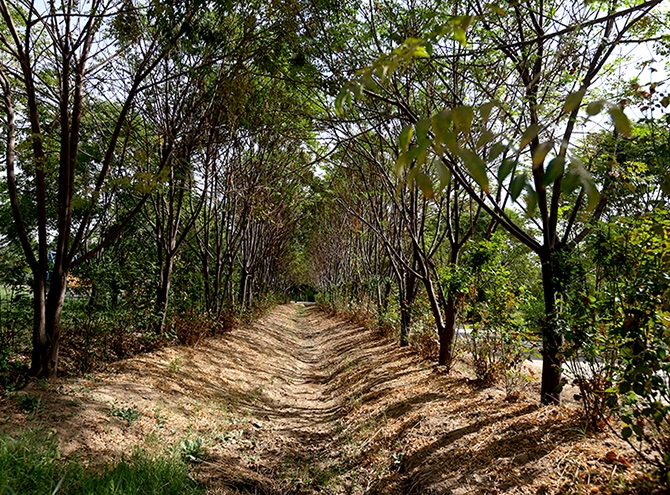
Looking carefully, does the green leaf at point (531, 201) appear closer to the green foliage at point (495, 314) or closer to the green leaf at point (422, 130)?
the green leaf at point (422, 130)

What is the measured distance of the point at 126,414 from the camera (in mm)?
4492

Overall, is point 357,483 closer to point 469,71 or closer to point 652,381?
point 652,381

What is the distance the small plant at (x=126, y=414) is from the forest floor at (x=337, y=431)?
0.04 ft

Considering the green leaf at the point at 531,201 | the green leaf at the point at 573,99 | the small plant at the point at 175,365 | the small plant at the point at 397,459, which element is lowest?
the small plant at the point at 397,459

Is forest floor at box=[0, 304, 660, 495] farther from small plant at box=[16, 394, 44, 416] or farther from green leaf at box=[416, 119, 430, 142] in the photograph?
green leaf at box=[416, 119, 430, 142]

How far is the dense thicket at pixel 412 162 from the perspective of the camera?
2.10 metres

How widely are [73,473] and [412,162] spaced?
3.50m

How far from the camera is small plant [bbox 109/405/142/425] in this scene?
4418mm

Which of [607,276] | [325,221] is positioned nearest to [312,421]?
[607,276]

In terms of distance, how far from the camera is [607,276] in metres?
3.28

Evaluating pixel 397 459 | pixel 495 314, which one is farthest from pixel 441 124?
pixel 495 314

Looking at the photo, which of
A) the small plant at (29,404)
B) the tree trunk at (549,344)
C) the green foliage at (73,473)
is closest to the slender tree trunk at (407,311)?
the tree trunk at (549,344)

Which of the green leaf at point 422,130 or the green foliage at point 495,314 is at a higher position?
the green leaf at point 422,130

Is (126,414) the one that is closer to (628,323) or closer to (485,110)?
(628,323)
